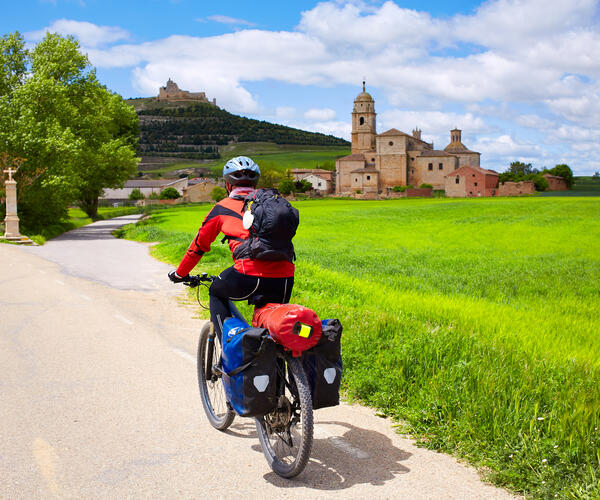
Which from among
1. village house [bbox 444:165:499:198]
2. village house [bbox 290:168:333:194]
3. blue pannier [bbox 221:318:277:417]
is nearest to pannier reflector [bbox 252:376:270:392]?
blue pannier [bbox 221:318:277:417]

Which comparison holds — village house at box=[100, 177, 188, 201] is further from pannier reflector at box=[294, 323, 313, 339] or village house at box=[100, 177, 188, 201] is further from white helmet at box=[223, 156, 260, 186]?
pannier reflector at box=[294, 323, 313, 339]

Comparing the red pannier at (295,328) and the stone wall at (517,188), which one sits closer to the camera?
the red pannier at (295,328)

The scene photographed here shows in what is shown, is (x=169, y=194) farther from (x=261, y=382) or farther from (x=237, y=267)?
(x=261, y=382)

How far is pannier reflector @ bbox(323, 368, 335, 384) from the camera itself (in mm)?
4305

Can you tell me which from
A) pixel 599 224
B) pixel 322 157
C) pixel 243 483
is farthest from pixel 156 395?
pixel 322 157

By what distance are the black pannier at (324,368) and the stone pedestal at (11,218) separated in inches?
1151

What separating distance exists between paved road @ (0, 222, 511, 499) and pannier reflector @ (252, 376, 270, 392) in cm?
64

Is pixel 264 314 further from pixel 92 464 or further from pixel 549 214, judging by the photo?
pixel 549 214

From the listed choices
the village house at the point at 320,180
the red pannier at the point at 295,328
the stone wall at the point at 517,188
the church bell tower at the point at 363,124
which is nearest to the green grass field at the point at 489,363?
the red pannier at the point at 295,328

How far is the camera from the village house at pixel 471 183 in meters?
110

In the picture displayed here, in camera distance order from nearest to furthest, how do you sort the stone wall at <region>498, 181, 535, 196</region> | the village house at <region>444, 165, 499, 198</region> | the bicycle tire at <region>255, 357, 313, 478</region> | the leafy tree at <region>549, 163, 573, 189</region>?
1. the bicycle tire at <region>255, 357, 313, 478</region>
2. the stone wall at <region>498, 181, 535, 196</region>
3. the village house at <region>444, 165, 499, 198</region>
4. the leafy tree at <region>549, 163, 573, 189</region>

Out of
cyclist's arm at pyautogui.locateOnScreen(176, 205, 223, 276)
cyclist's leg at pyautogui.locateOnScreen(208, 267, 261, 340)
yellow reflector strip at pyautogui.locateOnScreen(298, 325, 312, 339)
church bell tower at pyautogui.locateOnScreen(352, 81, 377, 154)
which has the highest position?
church bell tower at pyautogui.locateOnScreen(352, 81, 377, 154)

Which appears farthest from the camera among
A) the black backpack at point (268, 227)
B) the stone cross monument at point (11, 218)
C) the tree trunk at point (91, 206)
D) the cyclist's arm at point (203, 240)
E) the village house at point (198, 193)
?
the village house at point (198, 193)

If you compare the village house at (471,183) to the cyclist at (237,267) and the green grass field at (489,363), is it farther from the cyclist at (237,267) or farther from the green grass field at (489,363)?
the cyclist at (237,267)
